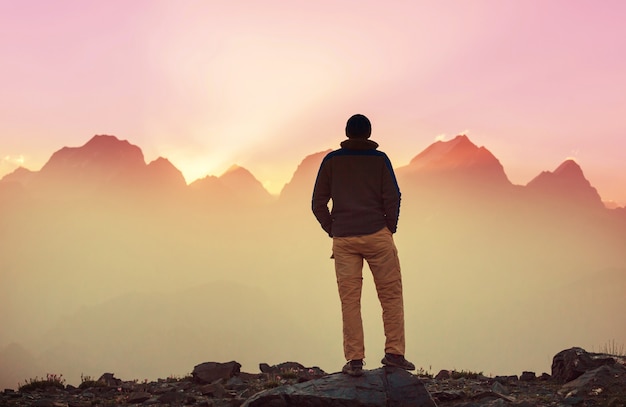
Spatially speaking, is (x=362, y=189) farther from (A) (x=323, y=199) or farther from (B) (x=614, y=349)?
(B) (x=614, y=349)

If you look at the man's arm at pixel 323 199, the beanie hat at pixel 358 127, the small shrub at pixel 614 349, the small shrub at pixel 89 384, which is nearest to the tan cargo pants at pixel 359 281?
the man's arm at pixel 323 199

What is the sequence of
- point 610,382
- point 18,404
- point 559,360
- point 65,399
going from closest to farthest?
Result: point 610,382 → point 18,404 → point 65,399 → point 559,360

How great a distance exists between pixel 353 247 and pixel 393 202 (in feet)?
3.12

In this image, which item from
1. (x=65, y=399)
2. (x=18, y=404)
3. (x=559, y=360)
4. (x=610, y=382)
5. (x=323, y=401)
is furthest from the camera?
(x=559, y=360)

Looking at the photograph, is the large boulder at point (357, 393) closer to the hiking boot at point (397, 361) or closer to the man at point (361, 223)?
the hiking boot at point (397, 361)

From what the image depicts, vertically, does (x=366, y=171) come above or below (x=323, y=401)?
above

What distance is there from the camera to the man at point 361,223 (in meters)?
8.96

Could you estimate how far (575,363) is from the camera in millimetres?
13375

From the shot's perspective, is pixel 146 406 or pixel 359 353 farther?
pixel 146 406

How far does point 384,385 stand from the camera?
9.16m

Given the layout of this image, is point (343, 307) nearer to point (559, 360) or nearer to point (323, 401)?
point (323, 401)

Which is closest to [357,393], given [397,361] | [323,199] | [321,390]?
[321,390]

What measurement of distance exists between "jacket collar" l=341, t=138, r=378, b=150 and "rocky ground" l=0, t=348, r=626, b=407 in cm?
377

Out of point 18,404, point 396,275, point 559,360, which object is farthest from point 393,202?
point 18,404
